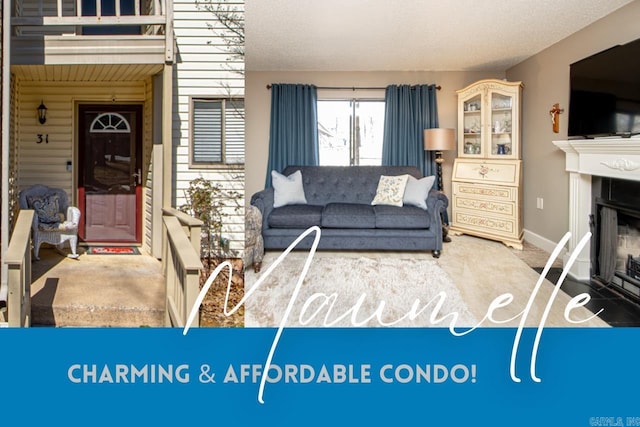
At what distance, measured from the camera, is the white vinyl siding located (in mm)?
1264

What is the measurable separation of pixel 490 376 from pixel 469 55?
176 cm

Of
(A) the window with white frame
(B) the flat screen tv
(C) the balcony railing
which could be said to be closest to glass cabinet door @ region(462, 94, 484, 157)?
(A) the window with white frame

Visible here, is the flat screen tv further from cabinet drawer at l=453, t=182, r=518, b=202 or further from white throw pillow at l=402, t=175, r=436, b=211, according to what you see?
white throw pillow at l=402, t=175, r=436, b=211

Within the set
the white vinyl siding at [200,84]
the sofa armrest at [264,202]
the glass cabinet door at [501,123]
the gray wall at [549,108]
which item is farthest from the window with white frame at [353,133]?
the white vinyl siding at [200,84]

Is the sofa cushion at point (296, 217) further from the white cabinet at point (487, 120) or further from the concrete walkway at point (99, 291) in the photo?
the white cabinet at point (487, 120)

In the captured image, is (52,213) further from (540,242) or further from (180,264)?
(540,242)

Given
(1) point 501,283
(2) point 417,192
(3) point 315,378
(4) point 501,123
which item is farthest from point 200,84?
(4) point 501,123

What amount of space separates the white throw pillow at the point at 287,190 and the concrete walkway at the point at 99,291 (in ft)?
3.07

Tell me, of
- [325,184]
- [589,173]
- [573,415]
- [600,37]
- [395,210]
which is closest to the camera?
[573,415]

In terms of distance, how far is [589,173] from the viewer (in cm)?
175

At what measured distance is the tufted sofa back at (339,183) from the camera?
2.26m

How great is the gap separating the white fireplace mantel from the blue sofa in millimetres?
712

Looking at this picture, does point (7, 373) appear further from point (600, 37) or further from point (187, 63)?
point (600, 37)

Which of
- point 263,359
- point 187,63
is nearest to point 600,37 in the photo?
point 187,63
